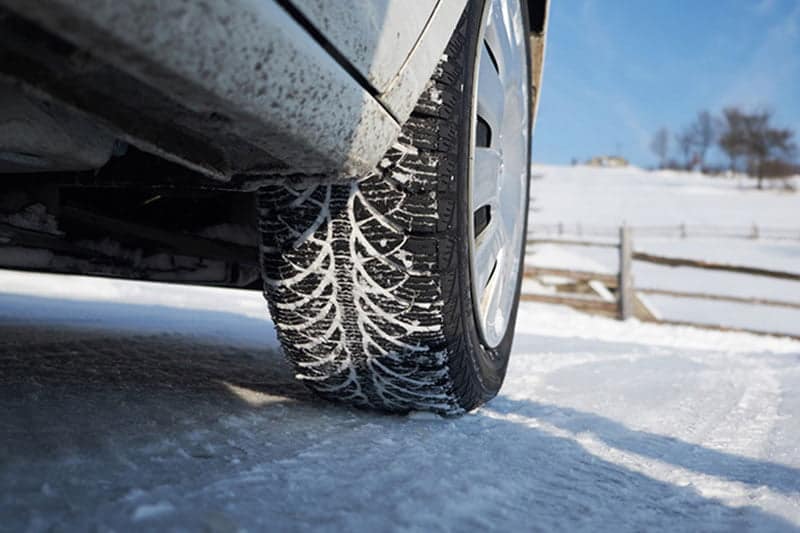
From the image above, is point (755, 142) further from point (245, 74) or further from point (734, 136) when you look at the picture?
point (245, 74)

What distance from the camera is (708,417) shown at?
1559 millimetres

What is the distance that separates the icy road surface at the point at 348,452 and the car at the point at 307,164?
163mm

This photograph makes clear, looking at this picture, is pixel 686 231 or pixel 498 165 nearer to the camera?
pixel 498 165

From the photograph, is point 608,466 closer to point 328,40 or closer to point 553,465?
point 553,465

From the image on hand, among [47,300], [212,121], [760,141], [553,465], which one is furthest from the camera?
[760,141]

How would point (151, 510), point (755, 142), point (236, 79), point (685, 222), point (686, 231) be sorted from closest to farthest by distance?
point (236, 79), point (151, 510), point (686, 231), point (685, 222), point (755, 142)

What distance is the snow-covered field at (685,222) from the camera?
954cm

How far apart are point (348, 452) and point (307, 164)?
1.66 ft

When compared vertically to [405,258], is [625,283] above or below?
below

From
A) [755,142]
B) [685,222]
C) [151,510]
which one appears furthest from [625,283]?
[755,142]

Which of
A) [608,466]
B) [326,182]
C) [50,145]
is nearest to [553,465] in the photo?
[608,466]

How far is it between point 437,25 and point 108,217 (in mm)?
834

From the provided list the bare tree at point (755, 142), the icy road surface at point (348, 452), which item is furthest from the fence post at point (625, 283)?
the bare tree at point (755, 142)

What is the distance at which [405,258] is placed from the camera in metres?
1.02
